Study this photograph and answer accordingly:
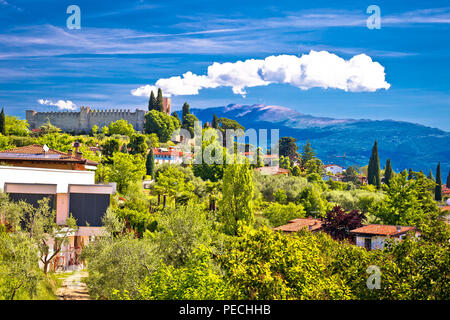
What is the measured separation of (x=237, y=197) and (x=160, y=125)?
75.2 metres

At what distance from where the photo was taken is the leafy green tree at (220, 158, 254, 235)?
3734cm

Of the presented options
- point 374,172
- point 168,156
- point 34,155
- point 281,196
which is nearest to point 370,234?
point 281,196

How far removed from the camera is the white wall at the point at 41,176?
1081 inches

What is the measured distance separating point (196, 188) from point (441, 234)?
4118cm

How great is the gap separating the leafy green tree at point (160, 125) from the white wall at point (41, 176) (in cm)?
7936

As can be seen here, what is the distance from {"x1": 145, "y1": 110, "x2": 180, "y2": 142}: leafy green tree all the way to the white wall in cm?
7936

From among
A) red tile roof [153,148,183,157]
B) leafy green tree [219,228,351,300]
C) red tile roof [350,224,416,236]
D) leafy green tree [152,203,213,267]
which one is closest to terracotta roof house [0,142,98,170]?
leafy green tree [152,203,213,267]

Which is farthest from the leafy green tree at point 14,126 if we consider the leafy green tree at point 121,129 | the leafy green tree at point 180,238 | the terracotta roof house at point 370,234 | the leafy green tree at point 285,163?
the leafy green tree at point 180,238

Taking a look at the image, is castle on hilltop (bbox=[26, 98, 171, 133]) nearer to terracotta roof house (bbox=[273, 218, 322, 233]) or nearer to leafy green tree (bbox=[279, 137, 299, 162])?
leafy green tree (bbox=[279, 137, 299, 162])

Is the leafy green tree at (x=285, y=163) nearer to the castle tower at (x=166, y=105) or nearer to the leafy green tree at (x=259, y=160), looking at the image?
the leafy green tree at (x=259, y=160)

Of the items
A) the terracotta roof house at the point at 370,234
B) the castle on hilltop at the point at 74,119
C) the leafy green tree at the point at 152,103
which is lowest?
the terracotta roof house at the point at 370,234
